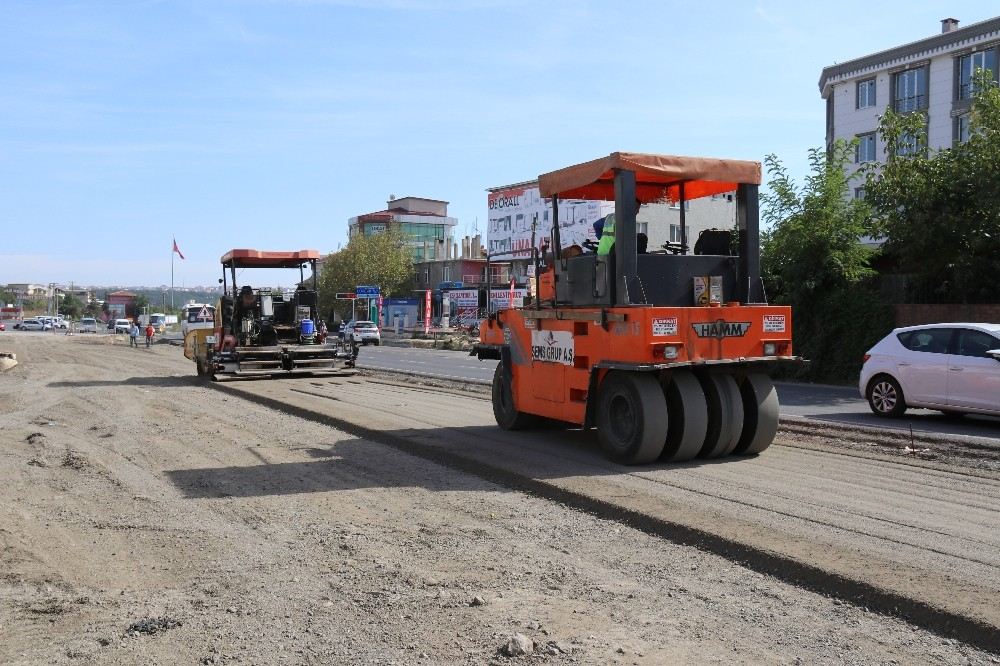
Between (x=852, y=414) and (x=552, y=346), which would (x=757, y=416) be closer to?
(x=552, y=346)

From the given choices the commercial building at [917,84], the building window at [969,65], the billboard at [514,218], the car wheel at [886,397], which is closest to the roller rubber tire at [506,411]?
the car wheel at [886,397]

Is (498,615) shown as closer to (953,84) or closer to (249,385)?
(249,385)

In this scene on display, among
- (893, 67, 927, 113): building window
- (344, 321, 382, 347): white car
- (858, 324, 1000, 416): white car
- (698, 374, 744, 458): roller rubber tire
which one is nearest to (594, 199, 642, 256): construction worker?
(698, 374, 744, 458): roller rubber tire

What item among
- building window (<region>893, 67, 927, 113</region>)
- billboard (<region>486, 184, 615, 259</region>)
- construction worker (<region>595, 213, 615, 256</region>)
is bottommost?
construction worker (<region>595, 213, 615, 256</region>)

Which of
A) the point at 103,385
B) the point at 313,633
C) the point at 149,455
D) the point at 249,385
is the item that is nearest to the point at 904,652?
the point at 313,633

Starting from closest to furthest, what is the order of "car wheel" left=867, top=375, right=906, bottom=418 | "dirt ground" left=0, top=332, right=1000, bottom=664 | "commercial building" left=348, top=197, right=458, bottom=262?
"dirt ground" left=0, top=332, right=1000, bottom=664
"car wheel" left=867, top=375, right=906, bottom=418
"commercial building" left=348, top=197, right=458, bottom=262

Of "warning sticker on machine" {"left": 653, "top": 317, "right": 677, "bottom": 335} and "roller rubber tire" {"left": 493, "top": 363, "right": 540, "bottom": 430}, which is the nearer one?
"warning sticker on machine" {"left": 653, "top": 317, "right": 677, "bottom": 335}

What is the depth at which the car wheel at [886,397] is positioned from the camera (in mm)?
14727

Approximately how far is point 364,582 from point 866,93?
50.4m

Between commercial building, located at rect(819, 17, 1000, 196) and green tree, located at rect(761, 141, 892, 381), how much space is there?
17.0 metres

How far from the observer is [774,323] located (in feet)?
34.0

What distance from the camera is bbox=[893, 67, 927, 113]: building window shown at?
1818 inches

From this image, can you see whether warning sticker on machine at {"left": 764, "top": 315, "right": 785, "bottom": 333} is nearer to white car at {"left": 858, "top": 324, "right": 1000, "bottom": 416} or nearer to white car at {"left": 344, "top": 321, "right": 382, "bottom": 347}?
white car at {"left": 858, "top": 324, "right": 1000, "bottom": 416}

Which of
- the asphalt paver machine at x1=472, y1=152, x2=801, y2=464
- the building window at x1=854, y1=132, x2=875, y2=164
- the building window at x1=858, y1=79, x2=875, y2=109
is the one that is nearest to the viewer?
the asphalt paver machine at x1=472, y1=152, x2=801, y2=464
